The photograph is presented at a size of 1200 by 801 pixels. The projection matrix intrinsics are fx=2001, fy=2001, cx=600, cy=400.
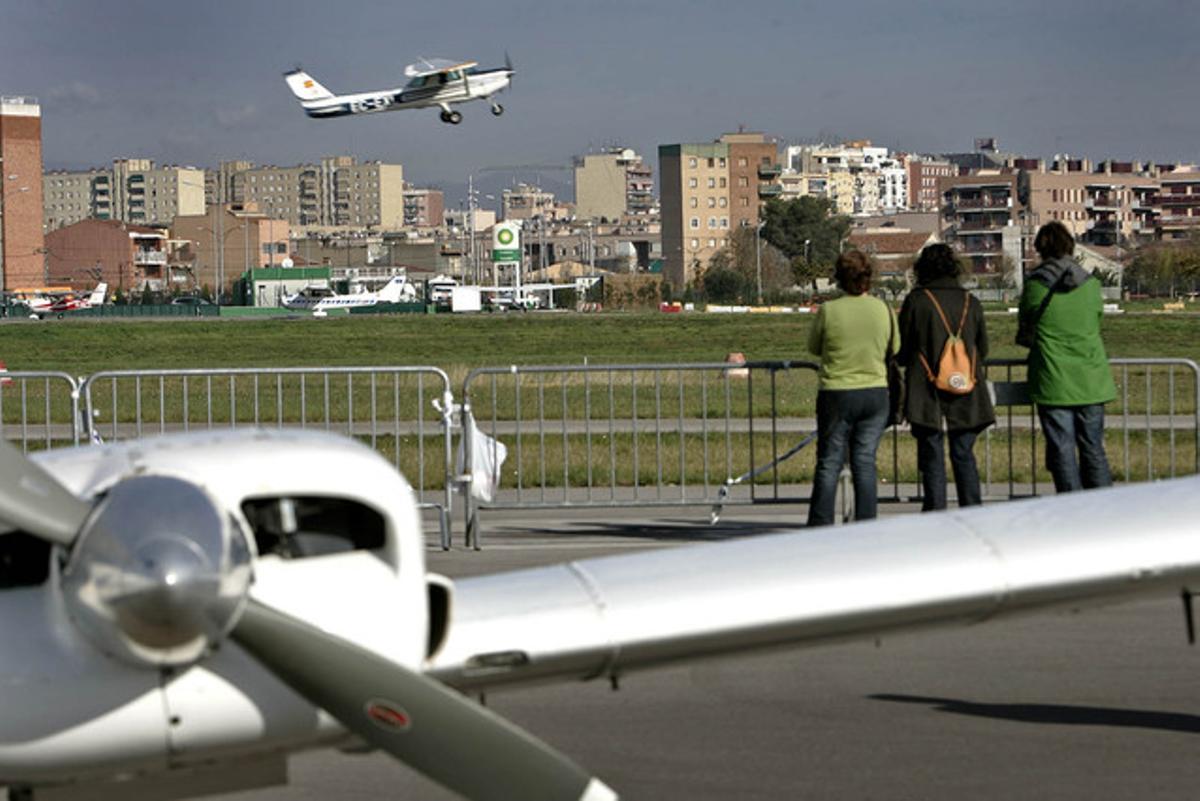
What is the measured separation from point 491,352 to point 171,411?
3176 centimetres

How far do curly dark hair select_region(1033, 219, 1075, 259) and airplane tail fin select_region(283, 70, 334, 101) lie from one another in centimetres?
9153

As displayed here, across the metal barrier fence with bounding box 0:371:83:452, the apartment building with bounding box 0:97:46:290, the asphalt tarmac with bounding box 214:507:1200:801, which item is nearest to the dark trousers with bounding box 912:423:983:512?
the asphalt tarmac with bounding box 214:507:1200:801

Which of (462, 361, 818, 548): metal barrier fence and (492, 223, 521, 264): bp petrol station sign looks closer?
(462, 361, 818, 548): metal barrier fence

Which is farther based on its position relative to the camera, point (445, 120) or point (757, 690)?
point (445, 120)

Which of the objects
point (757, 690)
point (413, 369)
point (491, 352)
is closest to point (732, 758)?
point (757, 690)

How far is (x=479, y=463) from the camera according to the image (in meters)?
14.3

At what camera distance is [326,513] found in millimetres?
4500

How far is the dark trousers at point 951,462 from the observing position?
12.5 meters

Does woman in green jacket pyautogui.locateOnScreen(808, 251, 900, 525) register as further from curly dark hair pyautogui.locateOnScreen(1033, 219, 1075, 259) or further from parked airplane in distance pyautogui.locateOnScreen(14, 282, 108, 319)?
parked airplane in distance pyautogui.locateOnScreen(14, 282, 108, 319)

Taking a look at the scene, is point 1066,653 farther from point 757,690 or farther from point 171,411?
point 171,411

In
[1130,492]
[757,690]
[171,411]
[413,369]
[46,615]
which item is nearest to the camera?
[46,615]

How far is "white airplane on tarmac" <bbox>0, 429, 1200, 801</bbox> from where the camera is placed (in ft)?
13.1

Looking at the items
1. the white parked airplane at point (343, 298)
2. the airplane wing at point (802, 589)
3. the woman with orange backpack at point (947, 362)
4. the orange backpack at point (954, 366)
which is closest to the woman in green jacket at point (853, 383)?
the woman with orange backpack at point (947, 362)

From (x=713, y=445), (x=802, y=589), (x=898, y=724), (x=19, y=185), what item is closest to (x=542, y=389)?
(x=713, y=445)
